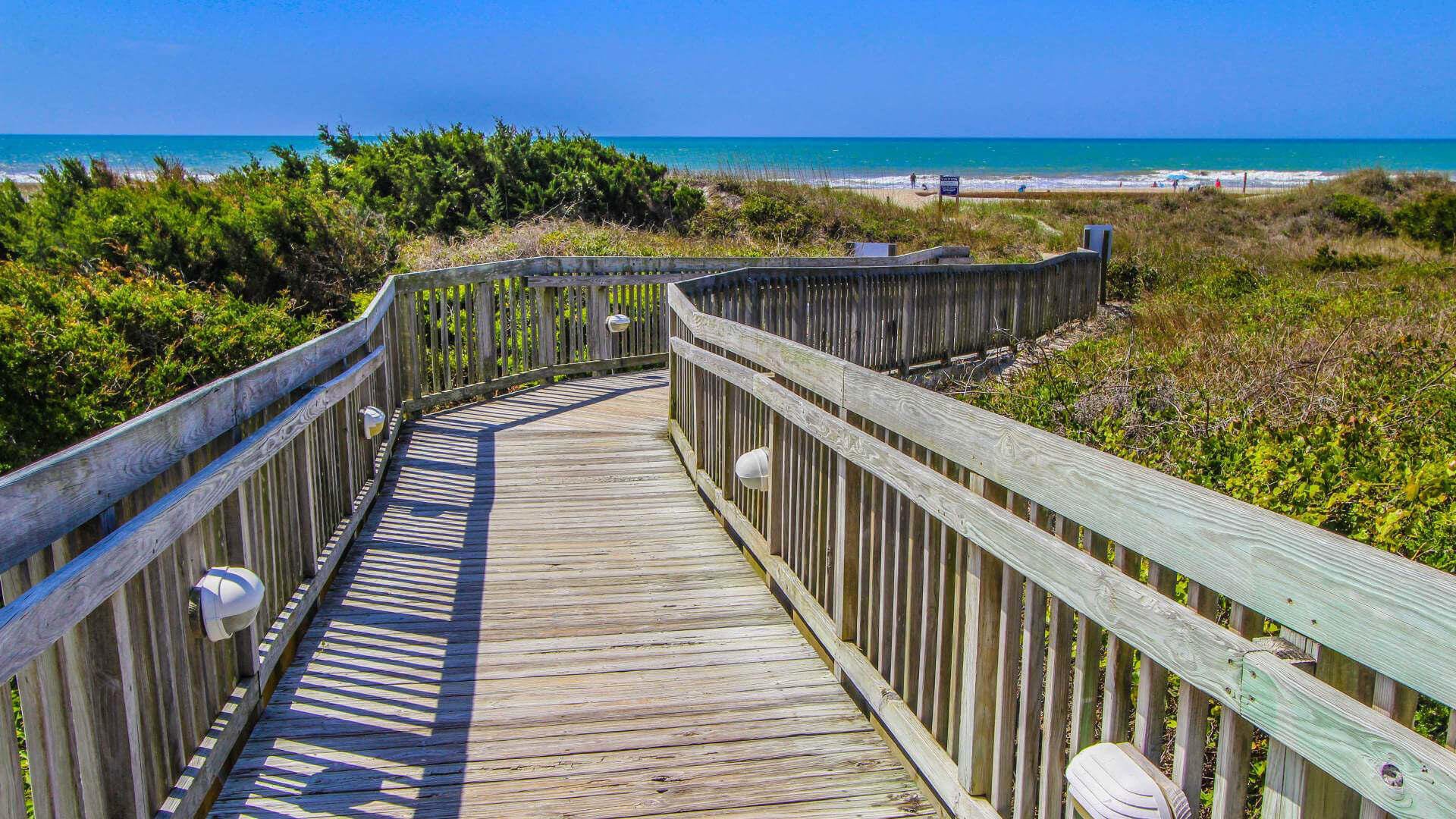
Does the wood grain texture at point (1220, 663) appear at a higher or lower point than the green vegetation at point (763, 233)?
lower

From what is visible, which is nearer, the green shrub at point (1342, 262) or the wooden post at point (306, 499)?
the wooden post at point (306, 499)

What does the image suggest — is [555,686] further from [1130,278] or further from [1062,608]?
[1130,278]

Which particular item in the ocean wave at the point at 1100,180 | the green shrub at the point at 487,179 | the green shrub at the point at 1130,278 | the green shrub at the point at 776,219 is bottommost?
the green shrub at the point at 1130,278

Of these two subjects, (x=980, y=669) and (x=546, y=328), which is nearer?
(x=980, y=669)

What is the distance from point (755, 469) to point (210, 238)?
9451 millimetres

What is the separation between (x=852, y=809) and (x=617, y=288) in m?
8.74

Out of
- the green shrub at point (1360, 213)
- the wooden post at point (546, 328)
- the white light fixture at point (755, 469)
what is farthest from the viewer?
the green shrub at point (1360, 213)

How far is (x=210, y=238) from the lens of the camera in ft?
38.9

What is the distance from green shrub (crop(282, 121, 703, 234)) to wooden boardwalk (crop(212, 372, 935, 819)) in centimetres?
1301

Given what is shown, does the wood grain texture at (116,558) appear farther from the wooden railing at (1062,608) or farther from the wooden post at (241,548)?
the wooden railing at (1062,608)

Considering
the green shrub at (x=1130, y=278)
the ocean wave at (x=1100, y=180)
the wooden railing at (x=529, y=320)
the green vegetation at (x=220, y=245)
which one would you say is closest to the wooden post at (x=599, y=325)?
the wooden railing at (x=529, y=320)

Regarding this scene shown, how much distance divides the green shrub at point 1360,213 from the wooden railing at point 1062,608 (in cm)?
3352

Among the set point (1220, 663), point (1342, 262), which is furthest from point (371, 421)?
point (1342, 262)

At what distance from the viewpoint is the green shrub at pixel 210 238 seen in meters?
11.6
